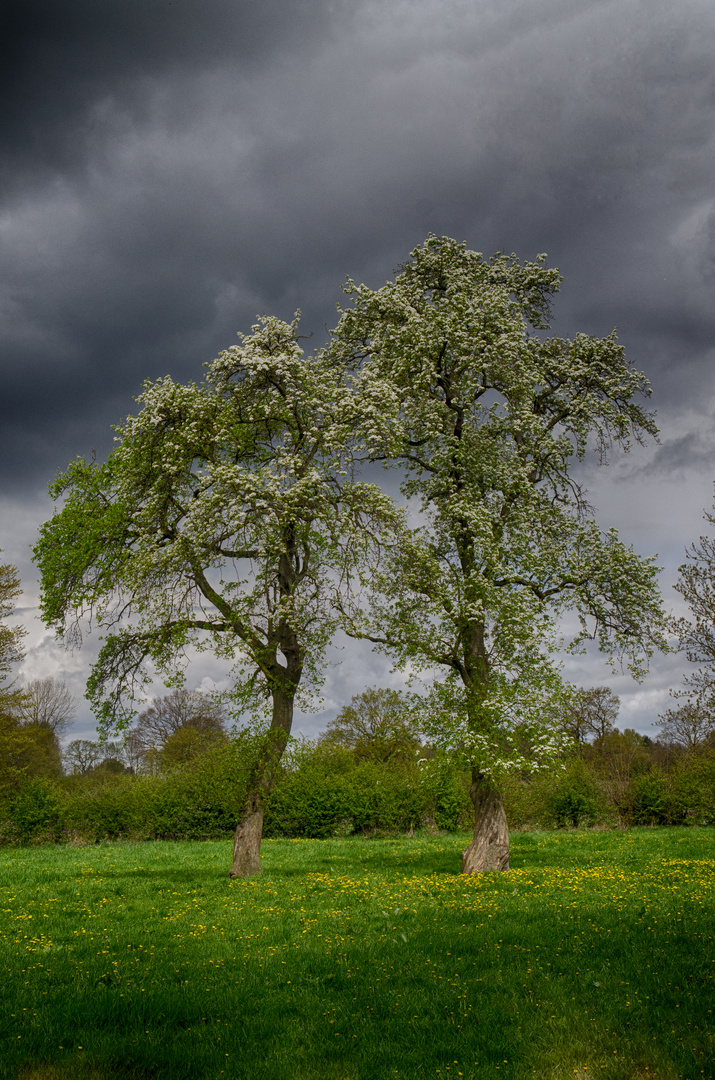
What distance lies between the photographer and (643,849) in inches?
813

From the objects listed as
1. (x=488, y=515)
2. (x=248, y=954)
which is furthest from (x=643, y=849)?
(x=248, y=954)

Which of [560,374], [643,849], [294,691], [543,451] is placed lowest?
[643,849]

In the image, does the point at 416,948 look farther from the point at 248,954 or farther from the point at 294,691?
the point at 294,691

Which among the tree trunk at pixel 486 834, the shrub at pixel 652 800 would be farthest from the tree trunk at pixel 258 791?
the shrub at pixel 652 800

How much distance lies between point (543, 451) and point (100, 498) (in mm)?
13039

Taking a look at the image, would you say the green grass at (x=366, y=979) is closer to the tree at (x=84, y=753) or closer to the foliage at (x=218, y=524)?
the foliage at (x=218, y=524)

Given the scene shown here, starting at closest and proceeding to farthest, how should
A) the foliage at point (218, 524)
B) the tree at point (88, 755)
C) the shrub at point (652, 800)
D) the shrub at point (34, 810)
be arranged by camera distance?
the foliage at point (218, 524) < the shrub at point (34, 810) < the shrub at point (652, 800) < the tree at point (88, 755)

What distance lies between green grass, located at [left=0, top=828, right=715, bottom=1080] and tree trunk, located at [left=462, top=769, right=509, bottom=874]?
2.59 m

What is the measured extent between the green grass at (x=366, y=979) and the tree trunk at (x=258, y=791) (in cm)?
192

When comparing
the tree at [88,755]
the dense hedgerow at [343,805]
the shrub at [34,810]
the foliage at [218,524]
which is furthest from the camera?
the tree at [88,755]

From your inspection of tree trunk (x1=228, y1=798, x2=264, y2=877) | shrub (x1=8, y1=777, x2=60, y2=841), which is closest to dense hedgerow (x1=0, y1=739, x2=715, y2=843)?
shrub (x1=8, y1=777, x2=60, y2=841)

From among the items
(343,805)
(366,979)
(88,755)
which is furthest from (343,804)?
(88,755)

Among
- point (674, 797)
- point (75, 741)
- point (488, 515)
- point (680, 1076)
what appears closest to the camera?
point (680, 1076)

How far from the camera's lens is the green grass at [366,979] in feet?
19.9
